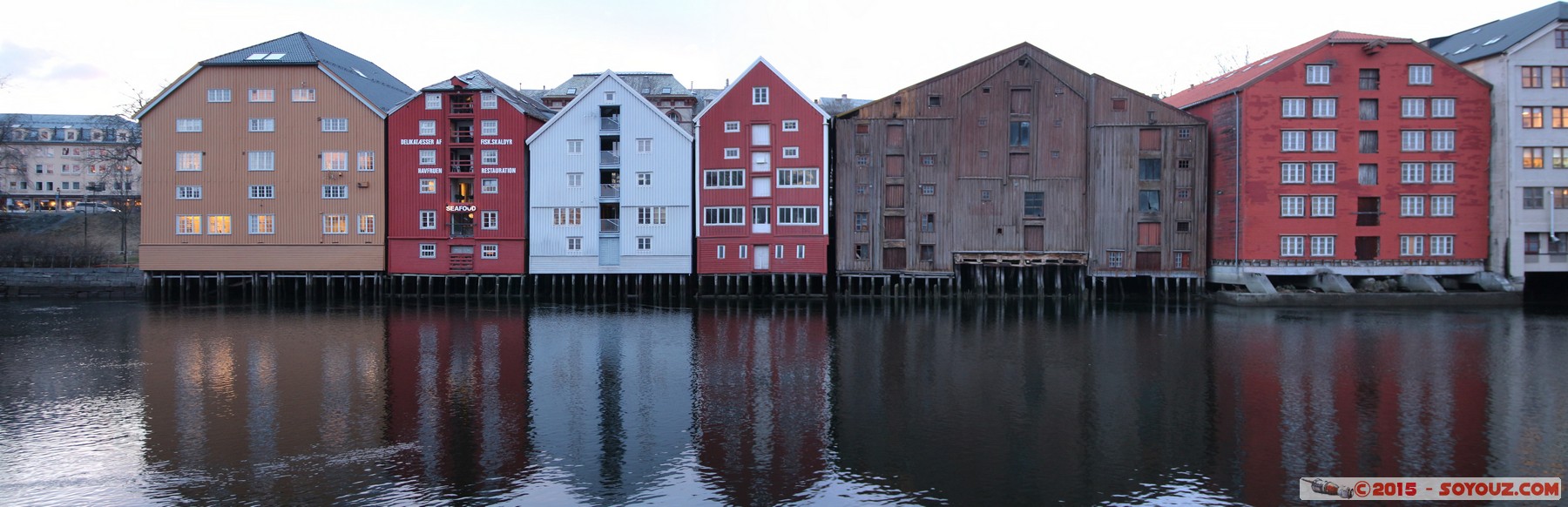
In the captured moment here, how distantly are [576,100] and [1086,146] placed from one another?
27.3 m

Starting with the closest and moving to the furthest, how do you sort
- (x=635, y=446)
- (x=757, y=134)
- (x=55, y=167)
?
(x=635, y=446), (x=757, y=134), (x=55, y=167)

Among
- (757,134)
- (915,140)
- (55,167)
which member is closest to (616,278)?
(757,134)

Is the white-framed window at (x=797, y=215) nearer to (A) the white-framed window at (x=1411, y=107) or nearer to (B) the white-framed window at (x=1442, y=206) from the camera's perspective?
(A) the white-framed window at (x=1411, y=107)

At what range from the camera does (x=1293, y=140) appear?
4394 cm

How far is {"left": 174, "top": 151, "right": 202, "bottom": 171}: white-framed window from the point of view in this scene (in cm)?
4647

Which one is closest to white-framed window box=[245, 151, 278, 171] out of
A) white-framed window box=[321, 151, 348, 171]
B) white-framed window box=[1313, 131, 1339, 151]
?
white-framed window box=[321, 151, 348, 171]

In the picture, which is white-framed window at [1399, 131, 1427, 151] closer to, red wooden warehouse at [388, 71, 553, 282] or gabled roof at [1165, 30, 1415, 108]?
gabled roof at [1165, 30, 1415, 108]

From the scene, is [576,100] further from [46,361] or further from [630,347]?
[46,361]

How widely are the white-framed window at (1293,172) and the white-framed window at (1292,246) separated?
9.48ft

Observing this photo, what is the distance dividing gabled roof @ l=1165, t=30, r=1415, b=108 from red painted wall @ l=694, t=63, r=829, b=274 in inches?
864

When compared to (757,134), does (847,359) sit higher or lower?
lower

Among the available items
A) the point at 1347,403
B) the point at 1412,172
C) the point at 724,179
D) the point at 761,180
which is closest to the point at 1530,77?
the point at 1412,172

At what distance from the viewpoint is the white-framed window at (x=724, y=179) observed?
149 ft

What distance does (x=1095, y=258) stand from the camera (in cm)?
4556
